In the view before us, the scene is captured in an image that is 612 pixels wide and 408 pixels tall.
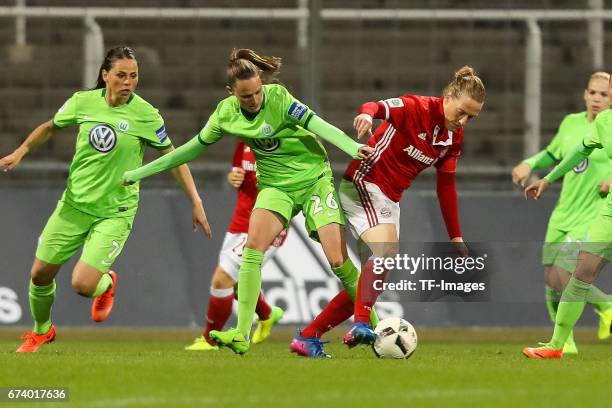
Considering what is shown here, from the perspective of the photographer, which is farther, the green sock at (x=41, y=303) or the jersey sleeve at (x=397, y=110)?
the green sock at (x=41, y=303)

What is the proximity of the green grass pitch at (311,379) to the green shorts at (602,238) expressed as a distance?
66 centimetres

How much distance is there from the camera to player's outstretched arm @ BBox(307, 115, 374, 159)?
8102 mm

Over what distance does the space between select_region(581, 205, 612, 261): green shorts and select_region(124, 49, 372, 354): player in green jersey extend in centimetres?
141

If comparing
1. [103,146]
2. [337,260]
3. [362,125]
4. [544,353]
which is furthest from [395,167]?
[103,146]

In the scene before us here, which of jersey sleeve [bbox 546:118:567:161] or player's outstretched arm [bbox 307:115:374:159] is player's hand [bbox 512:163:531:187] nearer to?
jersey sleeve [bbox 546:118:567:161]

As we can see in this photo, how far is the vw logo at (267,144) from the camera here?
28.3ft

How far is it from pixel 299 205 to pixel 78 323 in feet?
13.2

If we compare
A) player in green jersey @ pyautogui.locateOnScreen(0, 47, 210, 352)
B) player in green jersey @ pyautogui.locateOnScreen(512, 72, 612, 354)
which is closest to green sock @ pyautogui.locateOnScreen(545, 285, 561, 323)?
player in green jersey @ pyautogui.locateOnScreen(512, 72, 612, 354)

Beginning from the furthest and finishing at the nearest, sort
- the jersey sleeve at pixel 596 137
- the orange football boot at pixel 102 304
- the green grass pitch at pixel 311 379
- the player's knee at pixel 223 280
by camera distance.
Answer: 1. the player's knee at pixel 223 280
2. the orange football boot at pixel 102 304
3. the jersey sleeve at pixel 596 137
4. the green grass pitch at pixel 311 379

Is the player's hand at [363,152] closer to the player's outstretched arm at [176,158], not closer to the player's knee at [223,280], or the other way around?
the player's outstretched arm at [176,158]

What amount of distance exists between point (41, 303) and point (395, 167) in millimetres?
2473

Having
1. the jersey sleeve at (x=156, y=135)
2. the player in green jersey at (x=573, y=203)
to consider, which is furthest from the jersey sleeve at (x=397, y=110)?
the player in green jersey at (x=573, y=203)

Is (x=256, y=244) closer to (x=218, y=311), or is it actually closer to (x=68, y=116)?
(x=68, y=116)

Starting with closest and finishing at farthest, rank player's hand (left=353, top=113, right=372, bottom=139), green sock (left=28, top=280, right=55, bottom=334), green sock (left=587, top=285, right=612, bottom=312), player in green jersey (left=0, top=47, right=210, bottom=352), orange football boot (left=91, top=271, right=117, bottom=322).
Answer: player's hand (left=353, top=113, right=372, bottom=139) < player in green jersey (left=0, top=47, right=210, bottom=352) < green sock (left=28, top=280, right=55, bottom=334) < orange football boot (left=91, top=271, right=117, bottom=322) < green sock (left=587, top=285, right=612, bottom=312)
